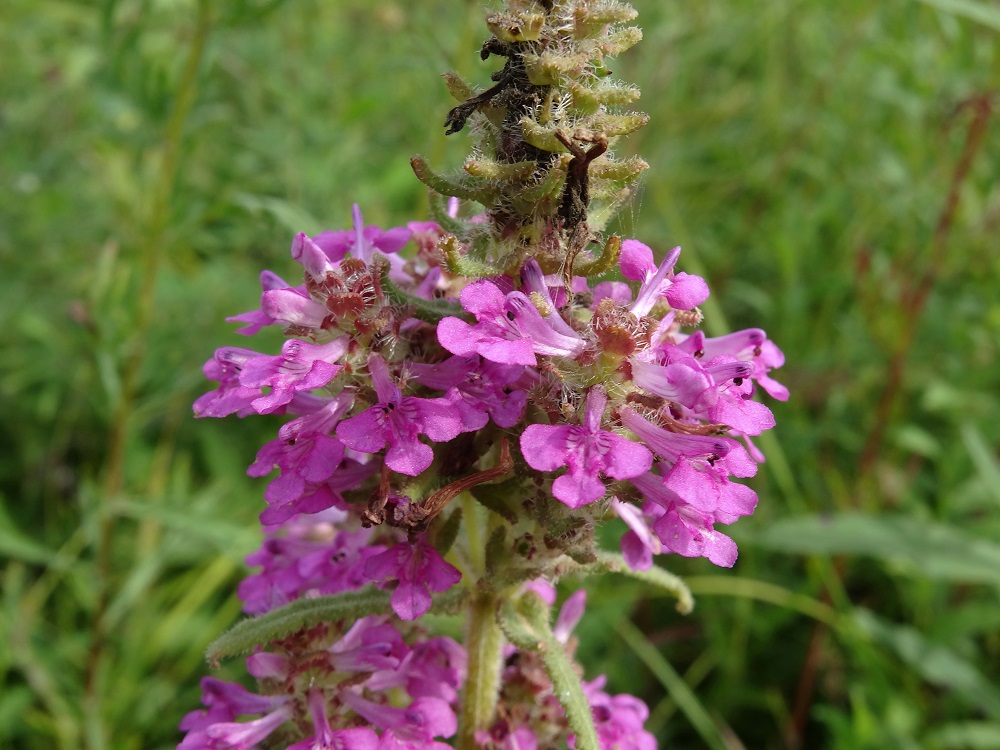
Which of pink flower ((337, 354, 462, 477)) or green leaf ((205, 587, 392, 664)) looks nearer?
pink flower ((337, 354, 462, 477))

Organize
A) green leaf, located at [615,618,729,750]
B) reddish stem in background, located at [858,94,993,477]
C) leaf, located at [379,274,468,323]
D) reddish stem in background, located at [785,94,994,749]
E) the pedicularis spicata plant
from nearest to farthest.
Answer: the pedicularis spicata plant < leaf, located at [379,274,468,323] < green leaf, located at [615,618,729,750] < reddish stem in background, located at [785,94,994,749] < reddish stem in background, located at [858,94,993,477]

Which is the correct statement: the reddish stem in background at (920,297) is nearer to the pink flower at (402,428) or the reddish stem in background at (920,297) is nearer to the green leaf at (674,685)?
the green leaf at (674,685)

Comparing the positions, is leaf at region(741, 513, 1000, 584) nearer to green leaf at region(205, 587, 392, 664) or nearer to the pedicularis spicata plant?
the pedicularis spicata plant

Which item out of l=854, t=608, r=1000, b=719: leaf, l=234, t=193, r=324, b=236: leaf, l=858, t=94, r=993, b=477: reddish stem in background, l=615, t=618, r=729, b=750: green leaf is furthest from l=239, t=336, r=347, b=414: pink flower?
l=858, t=94, r=993, b=477: reddish stem in background

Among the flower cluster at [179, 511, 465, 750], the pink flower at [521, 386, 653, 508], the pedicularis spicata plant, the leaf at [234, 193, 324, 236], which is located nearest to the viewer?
the pink flower at [521, 386, 653, 508]

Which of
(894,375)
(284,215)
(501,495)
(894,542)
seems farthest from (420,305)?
(894,375)

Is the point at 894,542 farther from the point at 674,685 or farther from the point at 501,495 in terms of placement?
the point at 501,495
